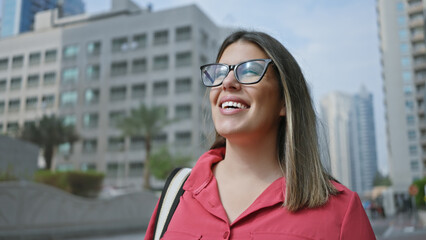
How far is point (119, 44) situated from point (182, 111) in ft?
41.6

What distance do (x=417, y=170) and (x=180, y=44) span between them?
35640 mm

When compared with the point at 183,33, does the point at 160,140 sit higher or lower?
lower

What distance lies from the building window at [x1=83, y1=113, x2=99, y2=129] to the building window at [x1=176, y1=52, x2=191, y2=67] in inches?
484

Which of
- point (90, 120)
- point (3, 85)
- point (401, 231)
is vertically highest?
point (3, 85)

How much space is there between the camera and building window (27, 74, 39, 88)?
165 feet

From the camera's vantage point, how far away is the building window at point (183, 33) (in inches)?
1825

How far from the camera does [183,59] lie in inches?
1818

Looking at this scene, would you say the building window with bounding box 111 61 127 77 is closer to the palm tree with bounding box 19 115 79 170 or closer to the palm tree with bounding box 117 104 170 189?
the palm tree with bounding box 117 104 170 189

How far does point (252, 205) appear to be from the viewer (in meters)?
1.51

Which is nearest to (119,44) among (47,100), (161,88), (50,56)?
(161,88)

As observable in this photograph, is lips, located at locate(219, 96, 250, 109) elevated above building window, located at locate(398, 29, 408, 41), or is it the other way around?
building window, located at locate(398, 29, 408, 41)

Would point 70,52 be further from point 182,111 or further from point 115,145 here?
point 182,111

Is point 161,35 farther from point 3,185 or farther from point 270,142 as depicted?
point 270,142

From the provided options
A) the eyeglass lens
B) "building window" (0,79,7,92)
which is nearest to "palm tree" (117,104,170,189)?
"building window" (0,79,7,92)
